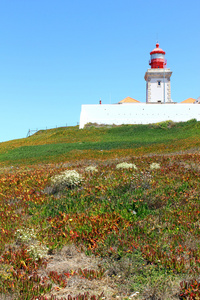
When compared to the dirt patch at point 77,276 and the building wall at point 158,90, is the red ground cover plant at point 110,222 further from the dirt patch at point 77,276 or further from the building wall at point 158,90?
the building wall at point 158,90

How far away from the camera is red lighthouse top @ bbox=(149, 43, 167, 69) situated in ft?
206

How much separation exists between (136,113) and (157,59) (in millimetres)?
17318

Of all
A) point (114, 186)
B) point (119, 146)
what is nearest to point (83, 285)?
point (114, 186)

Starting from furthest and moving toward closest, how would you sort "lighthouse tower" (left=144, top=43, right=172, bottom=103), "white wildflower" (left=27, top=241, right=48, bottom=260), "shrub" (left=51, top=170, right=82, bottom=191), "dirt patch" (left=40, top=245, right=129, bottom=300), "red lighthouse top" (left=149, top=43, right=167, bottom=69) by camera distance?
"red lighthouse top" (left=149, top=43, right=167, bottom=69)
"lighthouse tower" (left=144, top=43, right=172, bottom=103)
"shrub" (left=51, top=170, right=82, bottom=191)
"white wildflower" (left=27, top=241, right=48, bottom=260)
"dirt patch" (left=40, top=245, right=129, bottom=300)

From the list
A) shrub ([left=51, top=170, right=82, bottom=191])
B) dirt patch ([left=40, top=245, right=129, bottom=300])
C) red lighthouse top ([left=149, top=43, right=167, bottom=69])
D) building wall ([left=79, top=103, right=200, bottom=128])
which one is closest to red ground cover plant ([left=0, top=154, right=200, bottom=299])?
dirt patch ([left=40, top=245, right=129, bottom=300])

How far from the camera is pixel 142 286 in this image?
173 inches

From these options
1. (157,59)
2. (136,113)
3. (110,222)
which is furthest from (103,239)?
(157,59)

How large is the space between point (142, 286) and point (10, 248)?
2.72 metres

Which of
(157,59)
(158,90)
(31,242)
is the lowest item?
(31,242)

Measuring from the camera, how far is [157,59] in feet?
206

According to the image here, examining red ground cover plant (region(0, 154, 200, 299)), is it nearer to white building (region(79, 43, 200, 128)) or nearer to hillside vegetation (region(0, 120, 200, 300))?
hillside vegetation (region(0, 120, 200, 300))

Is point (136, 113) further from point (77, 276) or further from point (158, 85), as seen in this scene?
point (77, 276)

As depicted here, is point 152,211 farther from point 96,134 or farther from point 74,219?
point 96,134

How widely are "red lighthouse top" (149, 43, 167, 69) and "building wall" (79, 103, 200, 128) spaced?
47.1ft
